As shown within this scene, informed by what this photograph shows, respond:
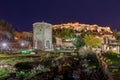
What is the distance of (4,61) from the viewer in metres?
26.2

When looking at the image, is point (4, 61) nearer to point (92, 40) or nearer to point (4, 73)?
point (4, 73)

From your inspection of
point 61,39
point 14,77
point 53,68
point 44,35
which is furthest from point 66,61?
point 61,39

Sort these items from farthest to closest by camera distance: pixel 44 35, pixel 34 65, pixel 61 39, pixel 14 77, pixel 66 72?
pixel 61 39 → pixel 44 35 → pixel 34 65 → pixel 66 72 → pixel 14 77

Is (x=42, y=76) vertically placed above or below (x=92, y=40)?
below

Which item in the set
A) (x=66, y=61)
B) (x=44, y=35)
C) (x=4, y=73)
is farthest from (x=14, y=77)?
(x=44, y=35)

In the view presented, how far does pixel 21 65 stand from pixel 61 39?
4681 cm

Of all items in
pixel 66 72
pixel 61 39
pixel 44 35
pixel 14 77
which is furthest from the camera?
pixel 61 39

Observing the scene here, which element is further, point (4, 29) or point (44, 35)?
point (4, 29)

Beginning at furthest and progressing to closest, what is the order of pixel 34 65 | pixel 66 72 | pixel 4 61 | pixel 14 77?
1. pixel 4 61
2. pixel 34 65
3. pixel 66 72
4. pixel 14 77

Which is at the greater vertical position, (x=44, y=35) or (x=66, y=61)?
(x=44, y=35)

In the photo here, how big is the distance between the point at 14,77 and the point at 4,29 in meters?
53.9

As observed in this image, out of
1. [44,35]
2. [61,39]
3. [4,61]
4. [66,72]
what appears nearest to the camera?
[66,72]

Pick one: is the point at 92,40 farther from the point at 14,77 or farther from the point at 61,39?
the point at 14,77

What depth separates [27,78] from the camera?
2008cm
